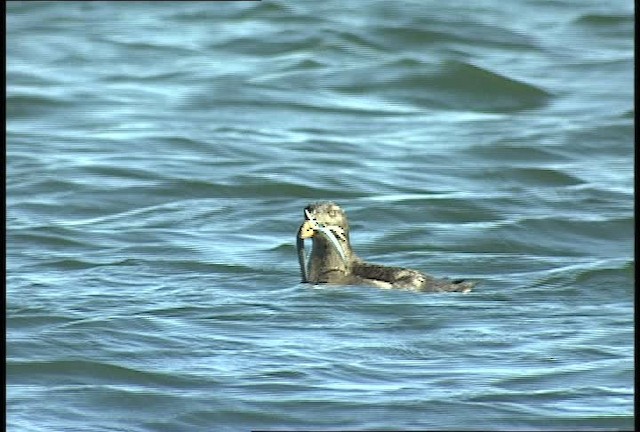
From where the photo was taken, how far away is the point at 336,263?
13008 mm

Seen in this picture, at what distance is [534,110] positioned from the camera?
21828mm

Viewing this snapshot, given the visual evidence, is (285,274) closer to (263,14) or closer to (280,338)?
(280,338)

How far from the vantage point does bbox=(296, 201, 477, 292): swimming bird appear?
500 inches

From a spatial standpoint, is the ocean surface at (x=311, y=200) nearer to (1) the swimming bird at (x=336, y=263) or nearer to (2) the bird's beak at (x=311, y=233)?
(1) the swimming bird at (x=336, y=263)

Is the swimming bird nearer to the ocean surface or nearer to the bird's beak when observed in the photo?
the bird's beak

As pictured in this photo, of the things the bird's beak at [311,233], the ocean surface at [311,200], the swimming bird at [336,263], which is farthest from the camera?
the bird's beak at [311,233]

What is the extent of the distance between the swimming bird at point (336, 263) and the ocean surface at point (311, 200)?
136 millimetres

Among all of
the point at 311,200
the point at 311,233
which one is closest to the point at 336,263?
the point at 311,233

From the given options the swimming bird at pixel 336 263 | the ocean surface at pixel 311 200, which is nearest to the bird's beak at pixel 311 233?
the swimming bird at pixel 336 263

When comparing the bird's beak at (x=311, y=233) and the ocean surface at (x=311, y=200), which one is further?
the bird's beak at (x=311, y=233)

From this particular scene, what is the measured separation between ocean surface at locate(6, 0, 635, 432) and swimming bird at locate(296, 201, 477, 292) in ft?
0.45

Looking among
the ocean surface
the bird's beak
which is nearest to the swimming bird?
the bird's beak

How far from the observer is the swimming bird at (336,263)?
12711 mm

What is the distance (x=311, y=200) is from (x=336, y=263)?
175 inches
